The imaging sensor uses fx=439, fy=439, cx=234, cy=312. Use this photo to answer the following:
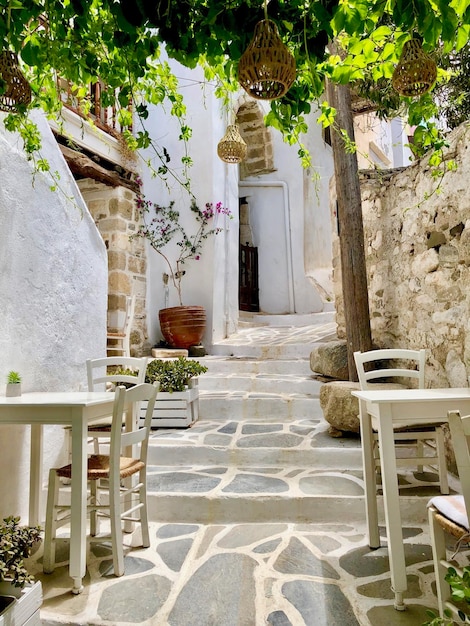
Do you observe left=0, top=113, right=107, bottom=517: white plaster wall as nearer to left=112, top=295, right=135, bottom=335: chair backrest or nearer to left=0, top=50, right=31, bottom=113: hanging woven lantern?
left=0, top=50, right=31, bottom=113: hanging woven lantern

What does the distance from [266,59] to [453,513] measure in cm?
153

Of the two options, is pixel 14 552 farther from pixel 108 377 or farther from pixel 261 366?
pixel 261 366

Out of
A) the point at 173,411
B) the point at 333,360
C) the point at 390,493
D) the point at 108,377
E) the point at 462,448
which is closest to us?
the point at 462,448

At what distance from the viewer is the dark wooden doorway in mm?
9477

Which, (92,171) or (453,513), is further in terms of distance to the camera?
(92,171)

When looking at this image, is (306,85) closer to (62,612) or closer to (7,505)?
(62,612)

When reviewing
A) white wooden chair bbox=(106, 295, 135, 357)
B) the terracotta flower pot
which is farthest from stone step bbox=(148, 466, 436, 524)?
the terracotta flower pot

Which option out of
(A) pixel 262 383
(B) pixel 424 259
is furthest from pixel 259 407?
(B) pixel 424 259

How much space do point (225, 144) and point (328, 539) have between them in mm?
4204

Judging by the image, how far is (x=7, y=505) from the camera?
229 cm

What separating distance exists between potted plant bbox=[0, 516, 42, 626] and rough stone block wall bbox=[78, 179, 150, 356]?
4.31 m

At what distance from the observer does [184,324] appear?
19.2 ft

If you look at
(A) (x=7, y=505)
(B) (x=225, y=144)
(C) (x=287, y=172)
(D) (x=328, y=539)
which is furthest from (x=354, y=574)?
(C) (x=287, y=172)

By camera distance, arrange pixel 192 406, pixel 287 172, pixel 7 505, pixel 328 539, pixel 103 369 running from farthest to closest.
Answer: pixel 287 172 → pixel 192 406 → pixel 103 369 → pixel 7 505 → pixel 328 539
